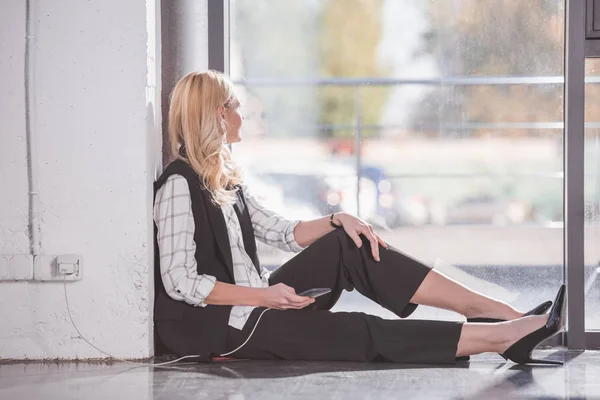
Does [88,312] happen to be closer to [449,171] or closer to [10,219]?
[10,219]

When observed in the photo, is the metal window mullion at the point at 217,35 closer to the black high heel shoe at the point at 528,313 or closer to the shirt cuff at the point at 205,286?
the shirt cuff at the point at 205,286

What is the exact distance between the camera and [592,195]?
317 cm

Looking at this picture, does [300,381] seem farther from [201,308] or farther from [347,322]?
[201,308]

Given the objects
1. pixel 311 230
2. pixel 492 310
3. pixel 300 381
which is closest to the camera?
pixel 300 381

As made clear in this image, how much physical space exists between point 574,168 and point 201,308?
1.37 meters

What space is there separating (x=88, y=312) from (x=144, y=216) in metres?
0.36

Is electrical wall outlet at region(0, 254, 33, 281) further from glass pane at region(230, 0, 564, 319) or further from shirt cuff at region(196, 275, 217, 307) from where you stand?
glass pane at region(230, 0, 564, 319)

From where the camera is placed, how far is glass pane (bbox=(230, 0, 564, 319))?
3.19 meters

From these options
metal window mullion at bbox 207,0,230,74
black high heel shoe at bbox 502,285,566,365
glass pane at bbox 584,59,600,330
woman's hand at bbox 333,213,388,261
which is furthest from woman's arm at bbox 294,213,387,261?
glass pane at bbox 584,59,600,330

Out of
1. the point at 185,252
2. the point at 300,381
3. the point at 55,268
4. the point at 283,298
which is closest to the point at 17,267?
the point at 55,268

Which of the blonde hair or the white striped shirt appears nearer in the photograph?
the white striped shirt

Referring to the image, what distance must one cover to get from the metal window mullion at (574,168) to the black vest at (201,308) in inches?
47.1

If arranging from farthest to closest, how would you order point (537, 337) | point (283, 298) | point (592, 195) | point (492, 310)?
point (592, 195), point (492, 310), point (283, 298), point (537, 337)

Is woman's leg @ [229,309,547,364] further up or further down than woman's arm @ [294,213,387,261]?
further down
